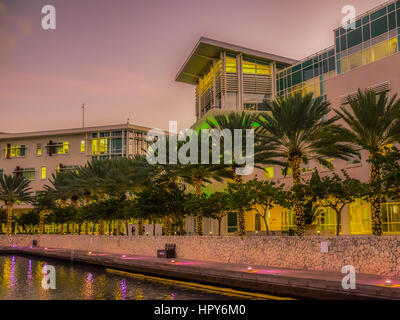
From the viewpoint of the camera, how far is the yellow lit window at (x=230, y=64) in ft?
188

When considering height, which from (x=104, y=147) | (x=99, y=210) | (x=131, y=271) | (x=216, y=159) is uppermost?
(x=104, y=147)

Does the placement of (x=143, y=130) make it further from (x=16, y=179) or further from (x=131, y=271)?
(x=131, y=271)

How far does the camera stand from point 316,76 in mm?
51688

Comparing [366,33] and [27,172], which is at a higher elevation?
[366,33]

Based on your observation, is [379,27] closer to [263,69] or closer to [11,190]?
[263,69]

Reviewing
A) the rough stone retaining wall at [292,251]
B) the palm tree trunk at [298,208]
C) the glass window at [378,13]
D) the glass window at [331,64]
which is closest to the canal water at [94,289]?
the rough stone retaining wall at [292,251]

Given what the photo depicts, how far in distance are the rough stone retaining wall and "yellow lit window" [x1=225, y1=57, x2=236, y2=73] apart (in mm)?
30395

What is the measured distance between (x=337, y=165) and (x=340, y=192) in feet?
33.7

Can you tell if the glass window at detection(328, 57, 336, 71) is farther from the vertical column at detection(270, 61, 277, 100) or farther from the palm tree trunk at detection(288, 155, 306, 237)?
the palm tree trunk at detection(288, 155, 306, 237)

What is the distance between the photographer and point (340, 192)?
23531mm

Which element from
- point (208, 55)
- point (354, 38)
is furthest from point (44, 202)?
point (354, 38)

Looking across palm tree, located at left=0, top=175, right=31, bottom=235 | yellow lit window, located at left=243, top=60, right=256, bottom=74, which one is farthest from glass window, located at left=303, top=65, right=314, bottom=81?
palm tree, located at left=0, top=175, right=31, bottom=235

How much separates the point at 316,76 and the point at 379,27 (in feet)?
53.5

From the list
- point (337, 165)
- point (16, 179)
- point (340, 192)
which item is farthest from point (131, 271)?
point (16, 179)
